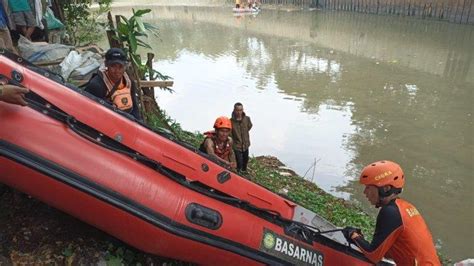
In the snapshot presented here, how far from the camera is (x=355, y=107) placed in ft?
37.4

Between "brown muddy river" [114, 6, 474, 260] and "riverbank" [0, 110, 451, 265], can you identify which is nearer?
"riverbank" [0, 110, 451, 265]

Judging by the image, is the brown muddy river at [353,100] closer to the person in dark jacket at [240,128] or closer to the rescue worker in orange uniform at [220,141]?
the person in dark jacket at [240,128]

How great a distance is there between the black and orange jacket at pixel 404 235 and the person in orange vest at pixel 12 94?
219 cm

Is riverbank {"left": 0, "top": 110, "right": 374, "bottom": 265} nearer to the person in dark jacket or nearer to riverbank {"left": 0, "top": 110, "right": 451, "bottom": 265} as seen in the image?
riverbank {"left": 0, "top": 110, "right": 451, "bottom": 265}

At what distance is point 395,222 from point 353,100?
9.83 metres

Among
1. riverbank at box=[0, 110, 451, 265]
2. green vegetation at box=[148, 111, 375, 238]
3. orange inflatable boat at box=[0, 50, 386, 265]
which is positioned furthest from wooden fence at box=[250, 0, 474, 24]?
riverbank at box=[0, 110, 451, 265]

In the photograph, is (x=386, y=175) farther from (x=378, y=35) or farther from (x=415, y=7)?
(x=415, y=7)

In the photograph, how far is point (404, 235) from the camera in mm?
2562

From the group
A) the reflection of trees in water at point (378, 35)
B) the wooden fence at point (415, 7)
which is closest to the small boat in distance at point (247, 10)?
the reflection of trees in water at point (378, 35)

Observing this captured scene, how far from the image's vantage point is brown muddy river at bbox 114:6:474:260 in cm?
753

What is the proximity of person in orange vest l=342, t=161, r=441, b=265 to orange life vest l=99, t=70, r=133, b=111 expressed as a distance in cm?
196

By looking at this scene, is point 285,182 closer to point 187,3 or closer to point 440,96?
point 440,96

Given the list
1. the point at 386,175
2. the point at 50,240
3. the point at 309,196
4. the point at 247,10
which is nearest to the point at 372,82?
the point at 309,196

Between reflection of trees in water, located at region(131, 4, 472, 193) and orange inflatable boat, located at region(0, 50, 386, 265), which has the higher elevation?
orange inflatable boat, located at region(0, 50, 386, 265)
